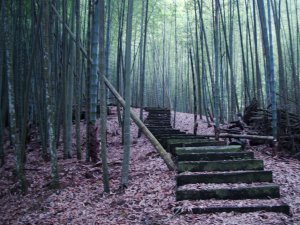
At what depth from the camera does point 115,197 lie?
3.65m

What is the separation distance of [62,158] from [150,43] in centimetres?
1036

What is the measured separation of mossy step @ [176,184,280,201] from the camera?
3.25m

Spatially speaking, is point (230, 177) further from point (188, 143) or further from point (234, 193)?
point (188, 143)

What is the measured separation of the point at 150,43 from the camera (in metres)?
15.1

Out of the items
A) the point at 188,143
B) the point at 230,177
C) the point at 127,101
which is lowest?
the point at 230,177

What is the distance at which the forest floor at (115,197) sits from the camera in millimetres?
2998

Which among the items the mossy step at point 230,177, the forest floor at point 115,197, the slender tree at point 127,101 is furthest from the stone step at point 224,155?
the slender tree at point 127,101

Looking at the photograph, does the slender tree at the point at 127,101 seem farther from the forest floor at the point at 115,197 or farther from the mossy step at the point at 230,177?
the mossy step at the point at 230,177

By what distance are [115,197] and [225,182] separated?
130cm

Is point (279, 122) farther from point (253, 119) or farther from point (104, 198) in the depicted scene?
point (104, 198)

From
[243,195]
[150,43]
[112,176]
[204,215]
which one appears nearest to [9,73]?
[112,176]

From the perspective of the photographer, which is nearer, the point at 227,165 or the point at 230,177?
the point at 230,177

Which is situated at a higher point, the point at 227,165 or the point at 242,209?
the point at 227,165

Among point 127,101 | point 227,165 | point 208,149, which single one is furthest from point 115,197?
point 208,149
